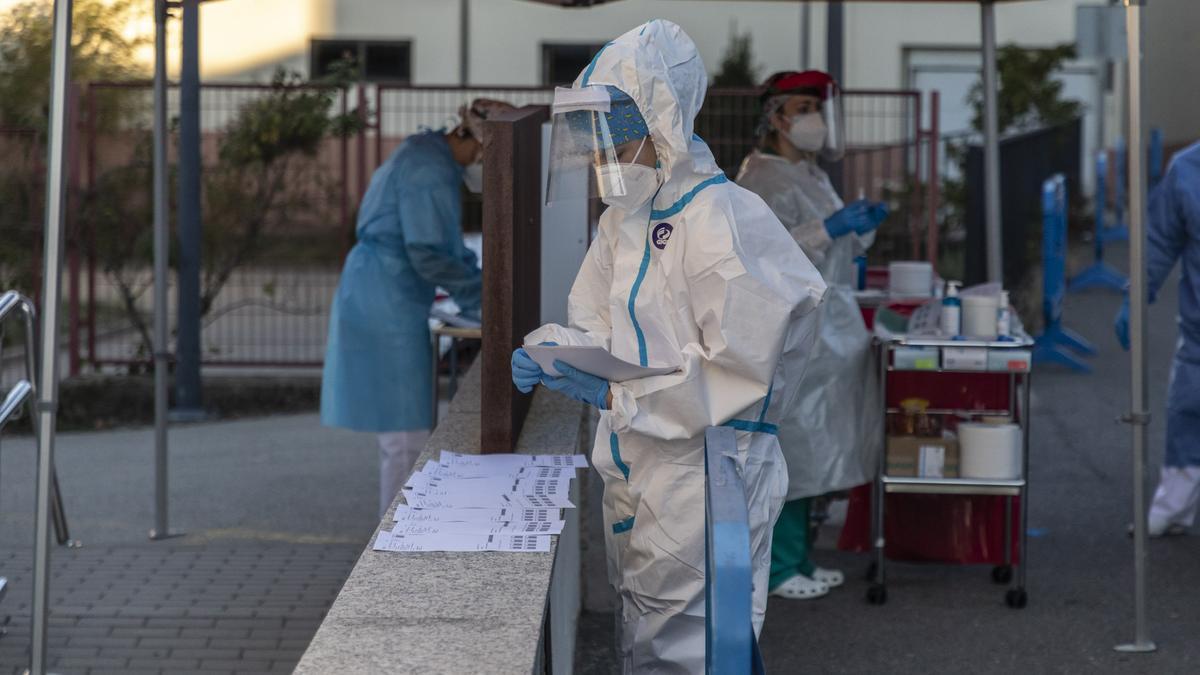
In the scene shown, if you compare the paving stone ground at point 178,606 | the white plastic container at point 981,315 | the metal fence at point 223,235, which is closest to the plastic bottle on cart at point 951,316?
the white plastic container at point 981,315

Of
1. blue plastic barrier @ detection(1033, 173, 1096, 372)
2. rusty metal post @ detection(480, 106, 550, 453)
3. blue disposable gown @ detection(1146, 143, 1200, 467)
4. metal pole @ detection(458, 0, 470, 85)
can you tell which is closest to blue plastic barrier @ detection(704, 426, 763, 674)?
rusty metal post @ detection(480, 106, 550, 453)

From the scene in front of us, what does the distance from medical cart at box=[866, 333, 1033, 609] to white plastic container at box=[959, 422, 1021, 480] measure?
0.10 ft

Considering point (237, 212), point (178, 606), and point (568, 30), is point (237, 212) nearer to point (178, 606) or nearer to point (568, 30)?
point (178, 606)

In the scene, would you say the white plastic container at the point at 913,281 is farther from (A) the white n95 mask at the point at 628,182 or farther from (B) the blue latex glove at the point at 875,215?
(A) the white n95 mask at the point at 628,182

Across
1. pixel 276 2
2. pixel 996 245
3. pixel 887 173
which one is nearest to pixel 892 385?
pixel 996 245

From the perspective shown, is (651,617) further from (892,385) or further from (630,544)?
(892,385)

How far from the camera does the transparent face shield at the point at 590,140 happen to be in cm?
339

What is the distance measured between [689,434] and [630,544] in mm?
367

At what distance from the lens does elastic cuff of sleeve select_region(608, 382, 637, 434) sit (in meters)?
3.38

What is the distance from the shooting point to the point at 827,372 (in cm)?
552

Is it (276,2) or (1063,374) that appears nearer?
→ (1063,374)

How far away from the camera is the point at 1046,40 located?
21.6 m

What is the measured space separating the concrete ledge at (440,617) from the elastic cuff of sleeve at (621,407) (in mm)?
364

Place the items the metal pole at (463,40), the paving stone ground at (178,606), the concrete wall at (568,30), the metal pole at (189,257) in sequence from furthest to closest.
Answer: the metal pole at (463,40) < the concrete wall at (568,30) < the metal pole at (189,257) < the paving stone ground at (178,606)
